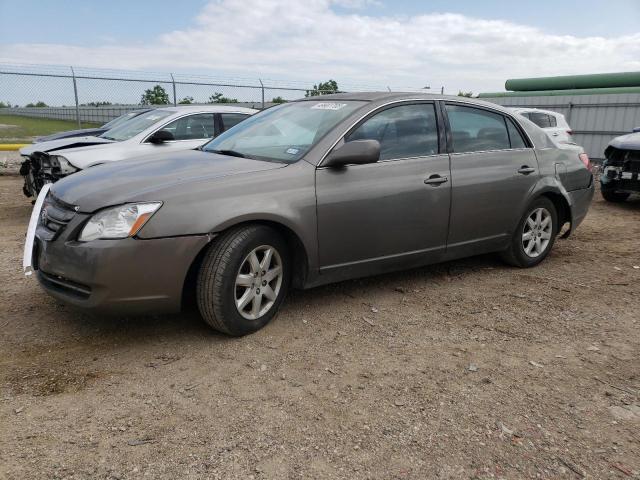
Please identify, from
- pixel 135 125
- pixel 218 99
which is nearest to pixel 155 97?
pixel 218 99

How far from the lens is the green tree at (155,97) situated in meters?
15.4

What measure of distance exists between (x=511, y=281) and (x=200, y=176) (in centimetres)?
293

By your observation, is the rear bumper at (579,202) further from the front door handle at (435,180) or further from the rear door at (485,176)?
the front door handle at (435,180)

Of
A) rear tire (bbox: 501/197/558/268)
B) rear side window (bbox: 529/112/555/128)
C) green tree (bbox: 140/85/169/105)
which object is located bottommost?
rear tire (bbox: 501/197/558/268)

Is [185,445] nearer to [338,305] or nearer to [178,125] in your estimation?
[338,305]

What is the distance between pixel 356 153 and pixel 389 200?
517 mm

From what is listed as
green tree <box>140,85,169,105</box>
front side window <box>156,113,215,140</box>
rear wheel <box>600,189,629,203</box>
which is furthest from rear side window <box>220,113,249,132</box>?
green tree <box>140,85,169,105</box>

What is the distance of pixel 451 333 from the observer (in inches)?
145

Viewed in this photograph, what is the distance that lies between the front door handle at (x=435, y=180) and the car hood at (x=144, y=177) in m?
1.20

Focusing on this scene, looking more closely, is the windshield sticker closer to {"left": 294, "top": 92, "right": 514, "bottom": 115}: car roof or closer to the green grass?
{"left": 294, "top": 92, "right": 514, "bottom": 115}: car roof

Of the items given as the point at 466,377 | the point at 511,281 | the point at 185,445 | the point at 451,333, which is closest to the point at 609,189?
the point at 511,281

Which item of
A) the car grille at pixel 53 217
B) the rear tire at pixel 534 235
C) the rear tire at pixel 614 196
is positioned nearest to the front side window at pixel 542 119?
the rear tire at pixel 614 196

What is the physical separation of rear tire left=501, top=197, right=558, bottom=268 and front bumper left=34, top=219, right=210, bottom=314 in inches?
121

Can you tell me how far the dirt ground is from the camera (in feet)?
7.67
